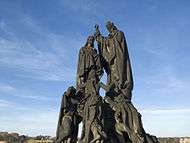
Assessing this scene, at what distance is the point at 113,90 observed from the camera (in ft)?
53.9

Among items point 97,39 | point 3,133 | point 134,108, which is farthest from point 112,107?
point 3,133

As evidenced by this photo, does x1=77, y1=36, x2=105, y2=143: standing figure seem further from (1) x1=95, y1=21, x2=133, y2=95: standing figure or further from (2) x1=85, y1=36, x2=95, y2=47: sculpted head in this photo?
(1) x1=95, y1=21, x2=133, y2=95: standing figure

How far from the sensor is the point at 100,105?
1542 centimetres

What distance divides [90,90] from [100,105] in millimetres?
784

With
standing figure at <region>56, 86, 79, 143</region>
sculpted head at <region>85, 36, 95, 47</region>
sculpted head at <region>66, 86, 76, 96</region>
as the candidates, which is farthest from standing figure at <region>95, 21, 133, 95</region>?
standing figure at <region>56, 86, 79, 143</region>

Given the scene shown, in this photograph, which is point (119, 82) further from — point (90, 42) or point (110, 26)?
point (110, 26)

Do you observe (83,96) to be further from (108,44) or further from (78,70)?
(108,44)

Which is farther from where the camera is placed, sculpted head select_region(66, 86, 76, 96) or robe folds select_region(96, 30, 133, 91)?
robe folds select_region(96, 30, 133, 91)

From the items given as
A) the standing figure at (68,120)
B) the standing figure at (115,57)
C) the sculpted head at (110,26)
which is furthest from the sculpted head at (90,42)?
the standing figure at (68,120)

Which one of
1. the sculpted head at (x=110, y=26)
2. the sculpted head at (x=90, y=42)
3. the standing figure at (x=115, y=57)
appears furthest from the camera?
the sculpted head at (x=110, y=26)

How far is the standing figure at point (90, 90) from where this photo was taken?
14898mm

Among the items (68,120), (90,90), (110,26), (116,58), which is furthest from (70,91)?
(110,26)

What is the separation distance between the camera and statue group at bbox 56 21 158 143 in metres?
15.2

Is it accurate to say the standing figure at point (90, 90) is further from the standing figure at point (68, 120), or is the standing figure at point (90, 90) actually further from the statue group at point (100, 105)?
the standing figure at point (68, 120)
